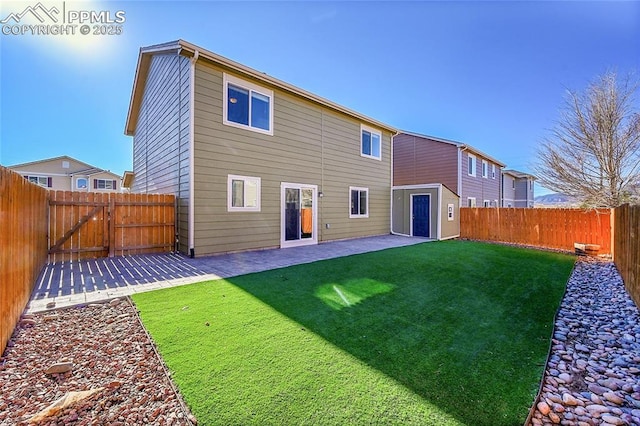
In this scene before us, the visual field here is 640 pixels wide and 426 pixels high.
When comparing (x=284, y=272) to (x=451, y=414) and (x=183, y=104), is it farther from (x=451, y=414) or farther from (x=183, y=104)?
(x=183, y=104)

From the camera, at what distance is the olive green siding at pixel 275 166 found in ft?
24.3

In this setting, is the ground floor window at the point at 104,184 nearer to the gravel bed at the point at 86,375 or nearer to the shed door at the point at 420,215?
the shed door at the point at 420,215

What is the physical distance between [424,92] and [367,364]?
52.4 feet

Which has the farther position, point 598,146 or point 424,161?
point 424,161

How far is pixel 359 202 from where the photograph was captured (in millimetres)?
11914

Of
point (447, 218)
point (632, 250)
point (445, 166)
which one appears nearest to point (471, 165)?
point (445, 166)

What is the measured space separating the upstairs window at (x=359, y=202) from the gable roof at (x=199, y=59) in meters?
3.08

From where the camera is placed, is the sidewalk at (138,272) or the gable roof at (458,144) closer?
the sidewalk at (138,272)

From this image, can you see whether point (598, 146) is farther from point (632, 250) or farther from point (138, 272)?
point (138, 272)

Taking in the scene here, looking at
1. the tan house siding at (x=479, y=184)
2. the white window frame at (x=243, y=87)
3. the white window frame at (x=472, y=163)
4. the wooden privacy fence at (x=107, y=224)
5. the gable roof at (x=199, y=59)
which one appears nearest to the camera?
the wooden privacy fence at (x=107, y=224)

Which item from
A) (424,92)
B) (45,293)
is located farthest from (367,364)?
(424,92)

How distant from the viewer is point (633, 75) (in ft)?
28.9

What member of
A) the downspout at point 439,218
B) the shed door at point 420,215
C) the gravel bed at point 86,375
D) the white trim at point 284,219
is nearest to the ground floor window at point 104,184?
the white trim at point 284,219

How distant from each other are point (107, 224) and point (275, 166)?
4862 mm
